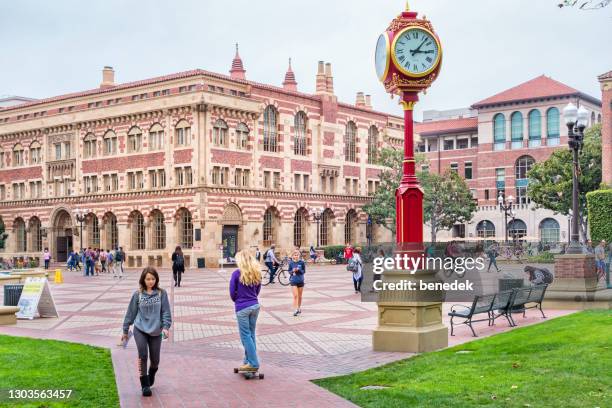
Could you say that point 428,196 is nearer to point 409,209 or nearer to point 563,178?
point 563,178

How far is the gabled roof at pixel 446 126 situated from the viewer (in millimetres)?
81312

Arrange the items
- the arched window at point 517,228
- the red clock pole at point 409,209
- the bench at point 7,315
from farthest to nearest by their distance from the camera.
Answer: the arched window at point 517,228
the bench at point 7,315
the red clock pole at point 409,209

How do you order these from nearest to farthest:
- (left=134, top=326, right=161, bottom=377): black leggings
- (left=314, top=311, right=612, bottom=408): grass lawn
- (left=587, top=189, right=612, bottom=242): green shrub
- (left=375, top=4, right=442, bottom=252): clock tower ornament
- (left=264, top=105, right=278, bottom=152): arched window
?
(left=314, top=311, right=612, bottom=408): grass lawn
(left=134, top=326, right=161, bottom=377): black leggings
(left=375, top=4, right=442, bottom=252): clock tower ornament
(left=587, top=189, right=612, bottom=242): green shrub
(left=264, top=105, right=278, bottom=152): arched window

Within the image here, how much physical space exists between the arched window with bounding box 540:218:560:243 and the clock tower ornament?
6178 cm

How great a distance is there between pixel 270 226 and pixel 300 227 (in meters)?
3.77

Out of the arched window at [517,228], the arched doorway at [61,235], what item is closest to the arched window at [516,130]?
the arched window at [517,228]

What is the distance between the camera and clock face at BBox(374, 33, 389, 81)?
1418cm

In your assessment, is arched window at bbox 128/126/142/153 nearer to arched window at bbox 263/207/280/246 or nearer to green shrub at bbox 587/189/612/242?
arched window at bbox 263/207/280/246

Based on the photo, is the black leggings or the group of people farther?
the group of people

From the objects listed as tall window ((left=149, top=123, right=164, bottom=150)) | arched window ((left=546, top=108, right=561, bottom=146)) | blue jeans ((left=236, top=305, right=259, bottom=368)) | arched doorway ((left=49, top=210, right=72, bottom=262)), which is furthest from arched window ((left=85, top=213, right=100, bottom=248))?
blue jeans ((left=236, top=305, right=259, bottom=368))

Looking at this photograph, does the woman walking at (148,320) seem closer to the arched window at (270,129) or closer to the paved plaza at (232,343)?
the paved plaza at (232,343)

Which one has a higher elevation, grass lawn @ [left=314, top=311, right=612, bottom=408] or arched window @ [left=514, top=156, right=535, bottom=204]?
arched window @ [left=514, top=156, right=535, bottom=204]

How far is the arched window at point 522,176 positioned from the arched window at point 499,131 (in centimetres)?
238

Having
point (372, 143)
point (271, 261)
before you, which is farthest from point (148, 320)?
point (372, 143)
